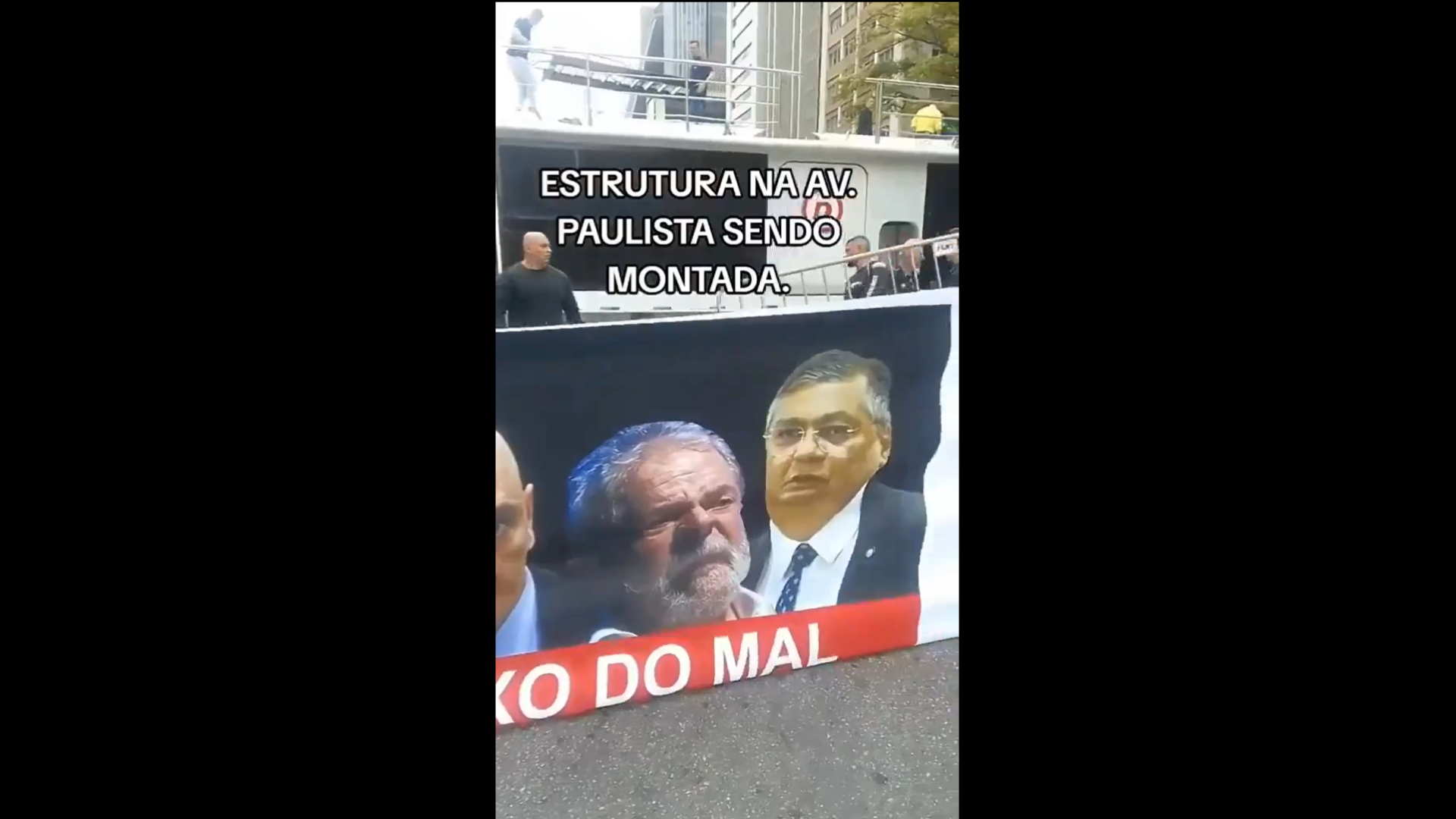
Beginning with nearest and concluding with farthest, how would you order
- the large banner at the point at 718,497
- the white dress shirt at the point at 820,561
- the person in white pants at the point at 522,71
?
the person in white pants at the point at 522,71
the large banner at the point at 718,497
the white dress shirt at the point at 820,561

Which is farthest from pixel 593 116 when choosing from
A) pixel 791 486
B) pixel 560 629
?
pixel 560 629

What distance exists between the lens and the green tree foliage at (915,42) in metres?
1.99

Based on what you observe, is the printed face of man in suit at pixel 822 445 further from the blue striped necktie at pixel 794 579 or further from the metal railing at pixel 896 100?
the metal railing at pixel 896 100

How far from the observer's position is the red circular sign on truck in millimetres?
1964

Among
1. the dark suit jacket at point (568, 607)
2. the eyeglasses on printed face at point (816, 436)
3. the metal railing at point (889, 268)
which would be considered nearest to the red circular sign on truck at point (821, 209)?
the metal railing at point (889, 268)

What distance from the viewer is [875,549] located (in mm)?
2260

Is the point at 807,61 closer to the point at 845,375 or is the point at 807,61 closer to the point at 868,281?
the point at 868,281

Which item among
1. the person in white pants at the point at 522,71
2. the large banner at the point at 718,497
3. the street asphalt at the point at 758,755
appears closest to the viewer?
the street asphalt at the point at 758,755

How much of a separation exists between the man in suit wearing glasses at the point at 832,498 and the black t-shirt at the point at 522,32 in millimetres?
1003

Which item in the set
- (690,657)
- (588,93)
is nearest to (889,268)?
(588,93)

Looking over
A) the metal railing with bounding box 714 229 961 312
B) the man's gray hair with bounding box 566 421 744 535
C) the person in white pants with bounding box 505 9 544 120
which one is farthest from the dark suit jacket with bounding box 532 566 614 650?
the person in white pants with bounding box 505 9 544 120

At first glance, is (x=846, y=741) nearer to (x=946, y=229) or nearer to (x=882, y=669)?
(x=882, y=669)

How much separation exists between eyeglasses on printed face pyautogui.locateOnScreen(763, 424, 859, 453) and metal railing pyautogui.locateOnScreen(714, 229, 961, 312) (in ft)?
1.11

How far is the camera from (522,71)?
181 centimetres
